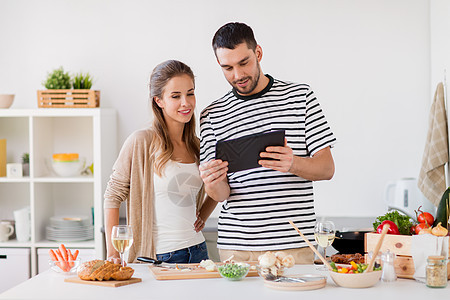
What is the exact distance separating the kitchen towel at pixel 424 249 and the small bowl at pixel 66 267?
3.66ft

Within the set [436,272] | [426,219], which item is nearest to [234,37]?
[426,219]

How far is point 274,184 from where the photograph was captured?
225 centimetres

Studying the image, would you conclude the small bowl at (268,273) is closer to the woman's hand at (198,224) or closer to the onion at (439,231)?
the onion at (439,231)

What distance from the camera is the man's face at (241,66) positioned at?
88.0 inches

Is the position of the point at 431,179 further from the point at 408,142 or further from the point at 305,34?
the point at 305,34

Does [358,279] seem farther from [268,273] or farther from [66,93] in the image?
[66,93]

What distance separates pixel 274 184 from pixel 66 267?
31.8 inches

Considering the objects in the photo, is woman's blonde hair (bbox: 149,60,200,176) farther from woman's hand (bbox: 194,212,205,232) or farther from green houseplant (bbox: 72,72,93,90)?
green houseplant (bbox: 72,72,93,90)

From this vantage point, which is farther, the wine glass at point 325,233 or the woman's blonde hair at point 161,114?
the woman's blonde hair at point 161,114

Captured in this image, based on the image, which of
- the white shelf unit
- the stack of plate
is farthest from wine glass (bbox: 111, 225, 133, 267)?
the stack of plate

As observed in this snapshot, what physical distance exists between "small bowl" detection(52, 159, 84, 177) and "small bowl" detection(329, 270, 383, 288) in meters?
2.55

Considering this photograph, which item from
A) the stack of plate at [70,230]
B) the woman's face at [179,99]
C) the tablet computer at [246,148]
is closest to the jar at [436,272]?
the tablet computer at [246,148]

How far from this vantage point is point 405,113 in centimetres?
399

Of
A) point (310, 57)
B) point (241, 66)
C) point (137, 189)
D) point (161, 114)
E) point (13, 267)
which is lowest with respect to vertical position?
point (13, 267)
